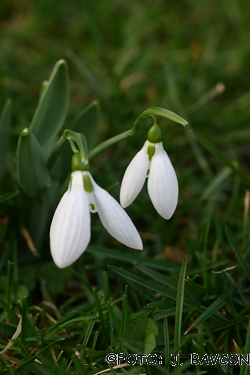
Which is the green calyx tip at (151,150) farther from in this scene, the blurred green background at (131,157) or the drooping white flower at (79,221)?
the blurred green background at (131,157)

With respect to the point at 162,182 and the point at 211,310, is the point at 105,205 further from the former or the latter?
the point at 211,310

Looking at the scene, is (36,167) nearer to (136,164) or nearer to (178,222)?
(136,164)

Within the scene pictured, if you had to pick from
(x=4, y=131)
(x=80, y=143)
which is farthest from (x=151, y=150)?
(x=4, y=131)

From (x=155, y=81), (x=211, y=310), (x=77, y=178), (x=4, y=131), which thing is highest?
(x=155, y=81)

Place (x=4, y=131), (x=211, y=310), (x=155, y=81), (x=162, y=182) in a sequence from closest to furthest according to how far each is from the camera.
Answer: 1. (x=162, y=182)
2. (x=211, y=310)
3. (x=4, y=131)
4. (x=155, y=81)

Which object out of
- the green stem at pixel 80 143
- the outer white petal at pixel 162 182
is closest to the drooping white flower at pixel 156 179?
the outer white petal at pixel 162 182

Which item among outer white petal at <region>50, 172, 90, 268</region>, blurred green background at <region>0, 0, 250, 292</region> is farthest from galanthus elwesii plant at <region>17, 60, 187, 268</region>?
blurred green background at <region>0, 0, 250, 292</region>

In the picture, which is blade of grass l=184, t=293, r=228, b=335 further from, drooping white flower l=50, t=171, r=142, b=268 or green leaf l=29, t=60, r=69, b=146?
green leaf l=29, t=60, r=69, b=146
